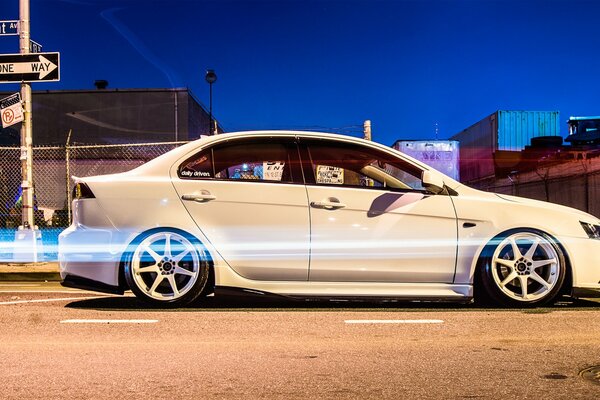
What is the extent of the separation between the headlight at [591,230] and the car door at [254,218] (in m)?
2.44

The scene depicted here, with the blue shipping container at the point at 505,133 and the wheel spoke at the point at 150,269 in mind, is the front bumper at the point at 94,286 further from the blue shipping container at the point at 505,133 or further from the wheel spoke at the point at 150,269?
the blue shipping container at the point at 505,133

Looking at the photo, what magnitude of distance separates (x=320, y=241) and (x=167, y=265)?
1339 mm

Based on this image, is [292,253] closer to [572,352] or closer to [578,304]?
[572,352]

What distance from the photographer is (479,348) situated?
3930mm

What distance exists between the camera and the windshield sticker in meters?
5.39

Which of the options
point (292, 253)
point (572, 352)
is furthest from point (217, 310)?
point (572, 352)

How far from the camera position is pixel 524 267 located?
5164 millimetres

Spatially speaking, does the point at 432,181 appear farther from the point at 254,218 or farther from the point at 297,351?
the point at 297,351

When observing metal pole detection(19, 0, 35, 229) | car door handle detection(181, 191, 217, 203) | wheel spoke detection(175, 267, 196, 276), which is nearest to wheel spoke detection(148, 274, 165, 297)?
wheel spoke detection(175, 267, 196, 276)

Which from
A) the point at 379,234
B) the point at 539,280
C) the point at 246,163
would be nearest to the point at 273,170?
the point at 246,163

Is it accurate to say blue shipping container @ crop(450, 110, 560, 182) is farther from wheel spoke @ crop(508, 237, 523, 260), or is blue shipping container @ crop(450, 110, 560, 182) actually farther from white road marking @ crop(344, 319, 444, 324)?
white road marking @ crop(344, 319, 444, 324)

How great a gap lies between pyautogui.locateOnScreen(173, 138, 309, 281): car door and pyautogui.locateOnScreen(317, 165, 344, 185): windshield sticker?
19 centimetres

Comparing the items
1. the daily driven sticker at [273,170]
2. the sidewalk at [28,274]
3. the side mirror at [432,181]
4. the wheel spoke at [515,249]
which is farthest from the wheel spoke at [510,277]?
the sidewalk at [28,274]

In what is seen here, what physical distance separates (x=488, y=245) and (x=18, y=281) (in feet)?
21.7
